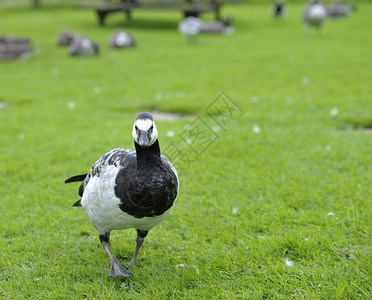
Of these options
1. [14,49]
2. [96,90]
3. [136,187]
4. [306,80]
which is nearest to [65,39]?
[14,49]

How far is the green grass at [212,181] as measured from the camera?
128 inches

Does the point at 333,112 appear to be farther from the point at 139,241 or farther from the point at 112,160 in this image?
the point at 112,160

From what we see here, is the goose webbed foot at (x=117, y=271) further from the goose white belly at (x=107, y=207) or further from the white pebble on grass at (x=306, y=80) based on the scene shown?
the white pebble on grass at (x=306, y=80)

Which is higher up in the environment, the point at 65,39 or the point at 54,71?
the point at 54,71

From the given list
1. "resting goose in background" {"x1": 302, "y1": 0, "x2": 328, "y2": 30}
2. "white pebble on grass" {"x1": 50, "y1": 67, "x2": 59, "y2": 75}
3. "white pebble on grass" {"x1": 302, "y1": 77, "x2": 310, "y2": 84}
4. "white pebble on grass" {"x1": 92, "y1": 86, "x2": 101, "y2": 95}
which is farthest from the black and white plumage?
"resting goose in background" {"x1": 302, "y1": 0, "x2": 328, "y2": 30}

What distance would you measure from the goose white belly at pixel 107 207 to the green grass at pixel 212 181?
1.76 ft

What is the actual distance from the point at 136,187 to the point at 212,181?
238 cm

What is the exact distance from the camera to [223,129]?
6758 mm

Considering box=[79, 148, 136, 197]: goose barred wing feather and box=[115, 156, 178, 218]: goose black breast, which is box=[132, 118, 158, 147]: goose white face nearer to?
box=[115, 156, 178, 218]: goose black breast

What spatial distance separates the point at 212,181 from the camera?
16.7ft

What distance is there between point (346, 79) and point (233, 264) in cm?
753

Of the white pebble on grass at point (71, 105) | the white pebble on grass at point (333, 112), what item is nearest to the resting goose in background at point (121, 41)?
the white pebble on grass at point (71, 105)

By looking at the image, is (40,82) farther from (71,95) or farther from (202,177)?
(202,177)

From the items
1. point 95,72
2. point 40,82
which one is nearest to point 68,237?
point 40,82
